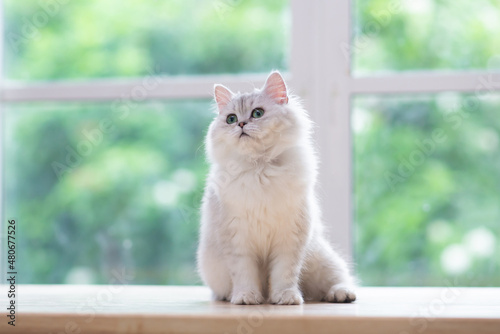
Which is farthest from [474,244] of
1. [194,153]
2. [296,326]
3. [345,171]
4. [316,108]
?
[296,326]

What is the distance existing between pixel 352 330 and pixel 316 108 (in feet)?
4.22

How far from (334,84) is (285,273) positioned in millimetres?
1062

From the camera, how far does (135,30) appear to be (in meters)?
2.59

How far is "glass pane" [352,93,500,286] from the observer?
2.36 meters

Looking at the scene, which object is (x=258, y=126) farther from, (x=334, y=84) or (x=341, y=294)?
(x=334, y=84)

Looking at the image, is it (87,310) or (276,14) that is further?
Result: (276,14)

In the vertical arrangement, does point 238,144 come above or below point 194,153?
above

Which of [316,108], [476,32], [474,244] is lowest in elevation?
[474,244]

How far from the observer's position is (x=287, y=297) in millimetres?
1502

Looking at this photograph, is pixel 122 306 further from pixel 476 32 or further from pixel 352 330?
pixel 476 32

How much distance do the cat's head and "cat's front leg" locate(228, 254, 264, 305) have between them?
0.88ft

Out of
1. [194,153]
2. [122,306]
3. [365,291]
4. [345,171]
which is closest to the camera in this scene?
[122,306]

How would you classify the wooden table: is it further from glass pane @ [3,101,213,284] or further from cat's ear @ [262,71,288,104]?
glass pane @ [3,101,213,284]

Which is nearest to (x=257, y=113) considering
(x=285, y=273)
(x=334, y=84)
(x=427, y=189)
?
(x=285, y=273)
